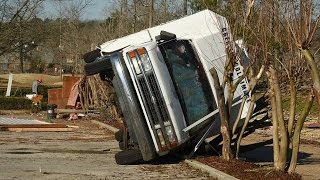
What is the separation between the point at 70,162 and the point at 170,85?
3.20 metres

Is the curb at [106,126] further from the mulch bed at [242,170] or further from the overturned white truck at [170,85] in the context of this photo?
the mulch bed at [242,170]

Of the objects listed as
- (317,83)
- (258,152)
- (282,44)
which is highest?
(282,44)

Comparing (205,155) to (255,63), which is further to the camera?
(205,155)

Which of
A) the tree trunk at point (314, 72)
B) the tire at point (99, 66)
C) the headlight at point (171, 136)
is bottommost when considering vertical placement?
the headlight at point (171, 136)

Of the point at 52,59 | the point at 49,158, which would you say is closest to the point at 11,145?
the point at 49,158

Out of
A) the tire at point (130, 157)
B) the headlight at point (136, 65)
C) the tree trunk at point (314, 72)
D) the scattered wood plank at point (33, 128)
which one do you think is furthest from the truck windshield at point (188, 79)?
the scattered wood plank at point (33, 128)

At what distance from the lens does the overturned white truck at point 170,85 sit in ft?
40.0

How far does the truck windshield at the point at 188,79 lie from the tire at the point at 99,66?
1219 millimetres

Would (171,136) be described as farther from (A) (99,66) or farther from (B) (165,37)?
(A) (99,66)

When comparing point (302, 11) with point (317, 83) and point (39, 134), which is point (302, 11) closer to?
point (317, 83)

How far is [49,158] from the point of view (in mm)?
14578

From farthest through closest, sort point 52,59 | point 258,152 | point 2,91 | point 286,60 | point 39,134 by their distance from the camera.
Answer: point 52,59, point 2,91, point 39,134, point 258,152, point 286,60

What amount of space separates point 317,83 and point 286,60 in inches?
55.6

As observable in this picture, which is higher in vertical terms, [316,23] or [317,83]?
[316,23]
